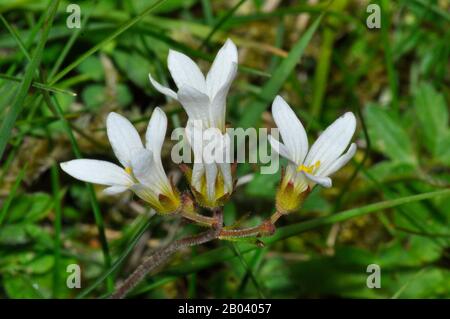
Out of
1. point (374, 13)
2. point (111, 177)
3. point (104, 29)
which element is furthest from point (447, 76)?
point (111, 177)

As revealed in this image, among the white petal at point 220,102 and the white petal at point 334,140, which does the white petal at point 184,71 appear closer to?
the white petal at point 220,102

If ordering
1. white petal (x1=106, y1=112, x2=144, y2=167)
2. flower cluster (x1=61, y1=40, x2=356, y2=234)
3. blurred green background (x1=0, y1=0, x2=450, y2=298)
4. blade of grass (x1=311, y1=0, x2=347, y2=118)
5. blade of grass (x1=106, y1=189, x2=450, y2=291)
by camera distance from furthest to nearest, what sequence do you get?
blade of grass (x1=311, y1=0, x2=347, y2=118)
blurred green background (x1=0, y1=0, x2=450, y2=298)
blade of grass (x1=106, y1=189, x2=450, y2=291)
white petal (x1=106, y1=112, x2=144, y2=167)
flower cluster (x1=61, y1=40, x2=356, y2=234)

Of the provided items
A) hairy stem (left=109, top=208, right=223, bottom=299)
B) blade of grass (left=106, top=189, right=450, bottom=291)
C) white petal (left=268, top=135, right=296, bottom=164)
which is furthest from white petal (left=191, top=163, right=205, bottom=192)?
blade of grass (left=106, top=189, right=450, bottom=291)

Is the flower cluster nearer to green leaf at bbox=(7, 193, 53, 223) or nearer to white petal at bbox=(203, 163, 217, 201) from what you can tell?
white petal at bbox=(203, 163, 217, 201)

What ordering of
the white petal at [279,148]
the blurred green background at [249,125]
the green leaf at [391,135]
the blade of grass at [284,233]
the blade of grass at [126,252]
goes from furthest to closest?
1. the green leaf at [391,135]
2. the blurred green background at [249,125]
3. the blade of grass at [284,233]
4. the blade of grass at [126,252]
5. the white petal at [279,148]

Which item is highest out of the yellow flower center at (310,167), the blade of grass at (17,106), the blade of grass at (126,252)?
the blade of grass at (17,106)

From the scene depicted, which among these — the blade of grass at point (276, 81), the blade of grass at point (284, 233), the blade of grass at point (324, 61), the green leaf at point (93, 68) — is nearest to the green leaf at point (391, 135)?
the blade of grass at point (324, 61)
